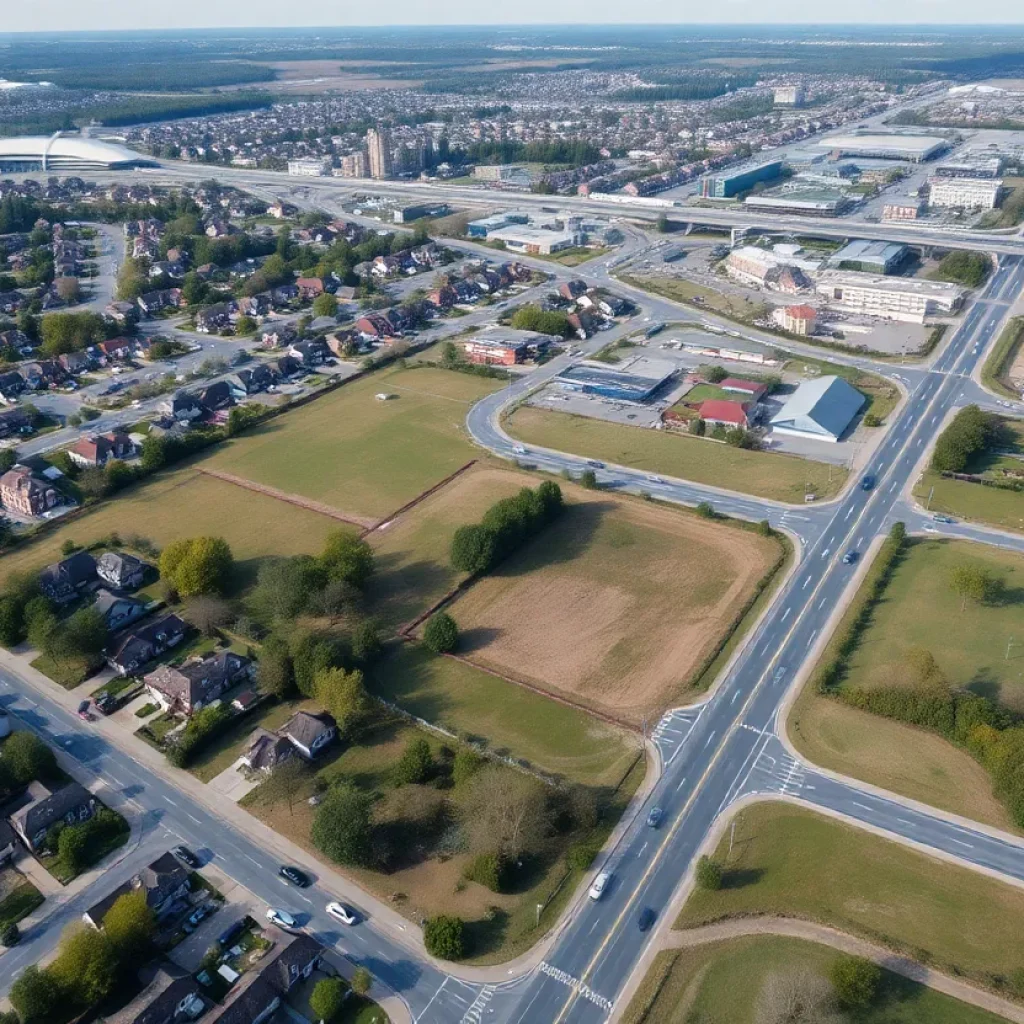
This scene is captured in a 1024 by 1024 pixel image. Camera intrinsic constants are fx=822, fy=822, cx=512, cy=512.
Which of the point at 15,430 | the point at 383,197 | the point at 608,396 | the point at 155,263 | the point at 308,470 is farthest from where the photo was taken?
the point at 383,197

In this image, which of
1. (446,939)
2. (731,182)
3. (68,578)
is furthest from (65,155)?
(446,939)

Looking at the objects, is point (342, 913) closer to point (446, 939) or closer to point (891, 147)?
point (446, 939)

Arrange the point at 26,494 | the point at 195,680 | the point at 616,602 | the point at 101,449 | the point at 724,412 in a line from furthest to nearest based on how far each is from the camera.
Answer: the point at 724,412
the point at 101,449
the point at 26,494
the point at 616,602
the point at 195,680

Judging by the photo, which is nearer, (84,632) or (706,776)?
(706,776)

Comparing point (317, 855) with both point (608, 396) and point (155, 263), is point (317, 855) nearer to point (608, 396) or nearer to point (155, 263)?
point (608, 396)

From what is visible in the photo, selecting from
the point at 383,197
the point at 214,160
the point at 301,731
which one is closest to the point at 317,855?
the point at 301,731

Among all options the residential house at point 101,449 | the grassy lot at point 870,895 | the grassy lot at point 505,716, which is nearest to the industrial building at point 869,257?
the residential house at point 101,449

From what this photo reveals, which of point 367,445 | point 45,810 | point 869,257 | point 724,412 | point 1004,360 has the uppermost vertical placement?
point 869,257

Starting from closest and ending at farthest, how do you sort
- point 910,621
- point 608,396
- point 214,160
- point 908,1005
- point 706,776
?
1. point 908,1005
2. point 706,776
3. point 910,621
4. point 608,396
5. point 214,160

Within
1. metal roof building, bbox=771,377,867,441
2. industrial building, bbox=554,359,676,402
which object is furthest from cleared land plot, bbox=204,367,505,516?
metal roof building, bbox=771,377,867,441
